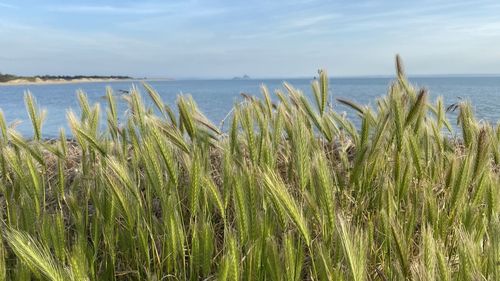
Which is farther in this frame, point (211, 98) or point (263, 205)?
point (211, 98)

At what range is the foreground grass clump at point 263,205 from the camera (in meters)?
1.25

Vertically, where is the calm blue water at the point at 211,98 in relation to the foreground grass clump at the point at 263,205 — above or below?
below

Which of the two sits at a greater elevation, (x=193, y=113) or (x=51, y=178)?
(x=193, y=113)

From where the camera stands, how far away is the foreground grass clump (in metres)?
1.25

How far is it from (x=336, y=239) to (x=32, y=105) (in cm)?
152

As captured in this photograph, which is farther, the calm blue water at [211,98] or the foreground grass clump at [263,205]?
the calm blue water at [211,98]

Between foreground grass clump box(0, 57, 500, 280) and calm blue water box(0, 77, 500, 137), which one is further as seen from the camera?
calm blue water box(0, 77, 500, 137)

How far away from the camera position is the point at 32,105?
7.07 feet

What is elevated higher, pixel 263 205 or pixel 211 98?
pixel 263 205

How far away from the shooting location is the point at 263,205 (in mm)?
1472

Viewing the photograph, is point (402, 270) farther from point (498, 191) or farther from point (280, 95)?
point (280, 95)

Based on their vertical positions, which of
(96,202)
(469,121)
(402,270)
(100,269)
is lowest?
(100,269)

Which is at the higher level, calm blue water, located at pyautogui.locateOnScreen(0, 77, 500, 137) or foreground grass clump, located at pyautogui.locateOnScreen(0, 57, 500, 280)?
foreground grass clump, located at pyautogui.locateOnScreen(0, 57, 500, 280)

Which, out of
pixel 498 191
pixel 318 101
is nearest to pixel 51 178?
pixel 318 101
